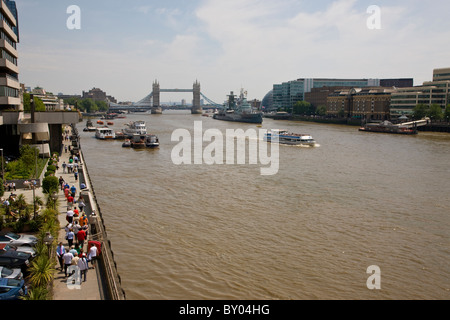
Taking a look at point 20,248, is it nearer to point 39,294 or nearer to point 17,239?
point 17,239

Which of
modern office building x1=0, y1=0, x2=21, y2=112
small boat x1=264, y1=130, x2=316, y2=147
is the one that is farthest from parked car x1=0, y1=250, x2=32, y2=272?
small boat x1=264, y1=130, x2=316, y2=147

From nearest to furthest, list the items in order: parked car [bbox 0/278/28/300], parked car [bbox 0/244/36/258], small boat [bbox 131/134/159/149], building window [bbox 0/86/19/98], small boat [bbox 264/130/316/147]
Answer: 1. parked car [bbox 0/278/28/300]
2. parked car [bbox 0/244/36/258]
3. building window [bbox 0/86/19/98]
4. small boat [bbox 131/134/159/149]
5. small boat [bbox 264/130/316/147]

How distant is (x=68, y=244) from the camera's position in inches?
499

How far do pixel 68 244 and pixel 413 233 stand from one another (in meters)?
13.3

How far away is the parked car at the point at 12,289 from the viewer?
909 centimetres

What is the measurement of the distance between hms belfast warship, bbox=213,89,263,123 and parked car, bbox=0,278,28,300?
101852 mm

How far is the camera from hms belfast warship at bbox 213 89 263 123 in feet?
366

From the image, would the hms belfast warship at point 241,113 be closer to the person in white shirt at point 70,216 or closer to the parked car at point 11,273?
the person in white shirt at point 70,216

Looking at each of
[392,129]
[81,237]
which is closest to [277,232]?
[81,237]

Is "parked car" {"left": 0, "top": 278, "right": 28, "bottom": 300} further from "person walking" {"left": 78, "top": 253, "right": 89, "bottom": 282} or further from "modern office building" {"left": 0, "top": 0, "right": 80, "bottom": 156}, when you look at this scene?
"modern office building" {"left": 0, "top": 0, "right": 80, "bottom": 156}

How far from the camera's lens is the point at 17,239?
1261cm

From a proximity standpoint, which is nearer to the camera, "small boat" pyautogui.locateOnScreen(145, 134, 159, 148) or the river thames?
the river thames

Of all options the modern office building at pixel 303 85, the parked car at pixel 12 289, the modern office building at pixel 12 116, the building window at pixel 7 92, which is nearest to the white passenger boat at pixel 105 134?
the modern office building at pixel 12 116

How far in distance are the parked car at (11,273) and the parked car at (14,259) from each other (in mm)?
804
